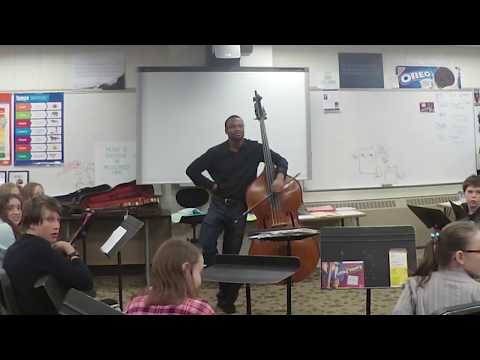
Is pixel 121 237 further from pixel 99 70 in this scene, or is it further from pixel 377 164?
pixel 377 164

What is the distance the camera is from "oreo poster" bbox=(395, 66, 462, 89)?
533cm

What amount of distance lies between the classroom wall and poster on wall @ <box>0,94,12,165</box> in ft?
0.41

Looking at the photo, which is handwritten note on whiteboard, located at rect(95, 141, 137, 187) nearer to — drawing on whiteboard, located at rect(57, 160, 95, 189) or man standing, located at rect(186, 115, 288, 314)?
drawing on whiteboard, located at rect(57, 160, 95, 189)

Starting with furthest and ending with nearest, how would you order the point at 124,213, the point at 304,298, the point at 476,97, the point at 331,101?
the point at 476,97 → the point at 331,101 → the point at 124,213 → the point at 304,298

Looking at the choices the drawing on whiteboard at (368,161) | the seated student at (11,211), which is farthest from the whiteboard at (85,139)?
the drawing on whiteboard at (368,161)

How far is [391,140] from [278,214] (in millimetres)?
2557

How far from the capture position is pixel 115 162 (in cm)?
491

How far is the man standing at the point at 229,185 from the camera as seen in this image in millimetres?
3533

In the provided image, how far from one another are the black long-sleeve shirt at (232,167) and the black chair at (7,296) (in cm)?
187

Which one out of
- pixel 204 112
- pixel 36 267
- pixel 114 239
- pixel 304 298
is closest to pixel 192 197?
pixel 204 112

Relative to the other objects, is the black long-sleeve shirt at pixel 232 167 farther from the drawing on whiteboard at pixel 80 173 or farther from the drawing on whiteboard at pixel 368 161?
the drawing on whiteboard at pixel 368 161

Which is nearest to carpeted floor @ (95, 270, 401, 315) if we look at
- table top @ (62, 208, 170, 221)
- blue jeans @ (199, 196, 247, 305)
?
blue jeans @ (199, 196, 247, 305)
